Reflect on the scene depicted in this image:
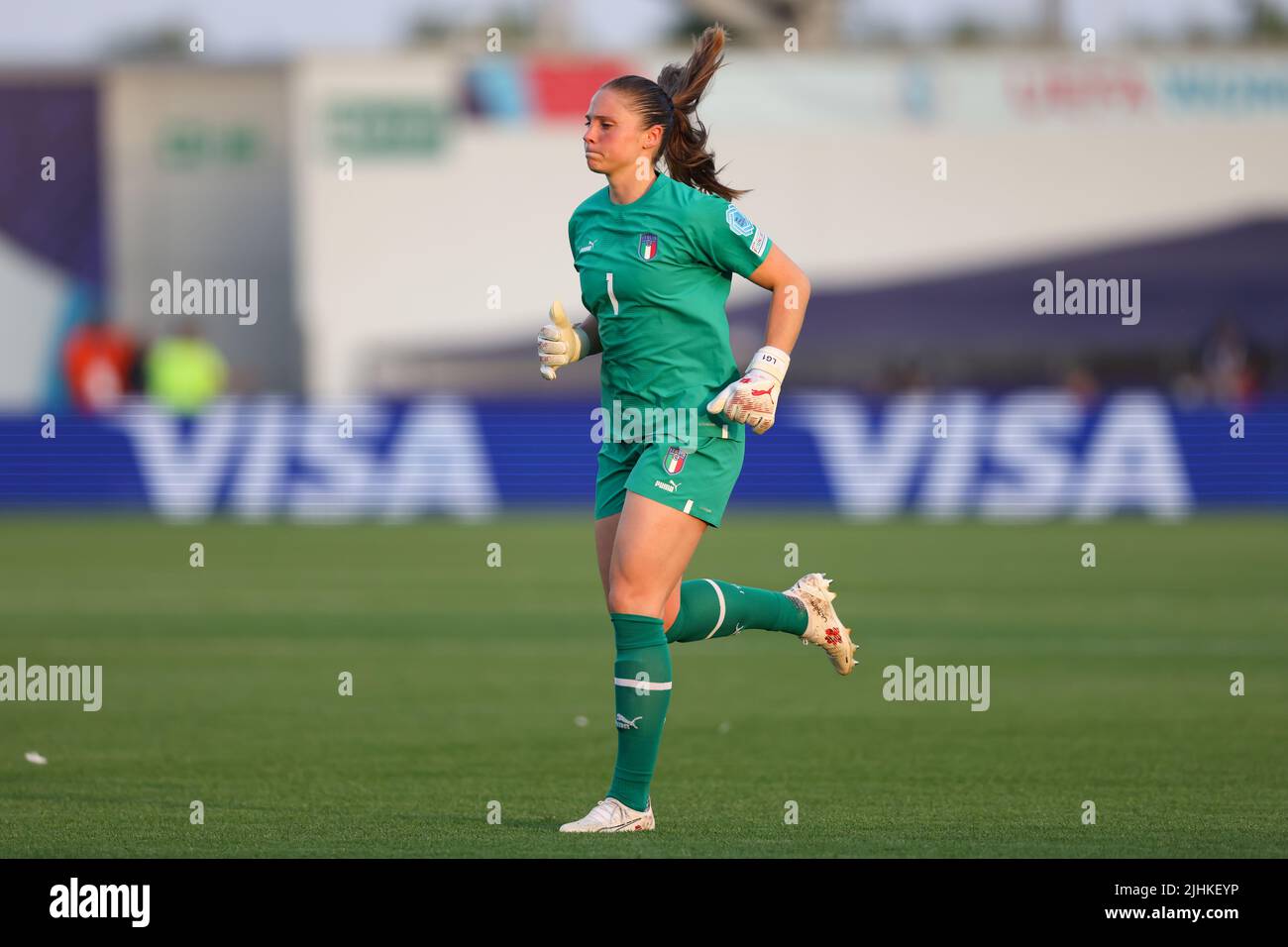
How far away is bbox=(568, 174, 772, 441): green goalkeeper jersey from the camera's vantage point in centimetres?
695

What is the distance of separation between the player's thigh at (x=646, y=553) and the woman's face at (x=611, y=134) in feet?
3.78

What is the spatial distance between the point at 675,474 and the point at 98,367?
25594 mm

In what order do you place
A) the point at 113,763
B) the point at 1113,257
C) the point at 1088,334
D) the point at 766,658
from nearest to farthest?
the point at 113,763, the point at 766,658, the point at 1113,257, the point at 1088,334

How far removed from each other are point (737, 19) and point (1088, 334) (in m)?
9.18

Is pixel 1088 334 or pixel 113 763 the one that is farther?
pixel 1088 334

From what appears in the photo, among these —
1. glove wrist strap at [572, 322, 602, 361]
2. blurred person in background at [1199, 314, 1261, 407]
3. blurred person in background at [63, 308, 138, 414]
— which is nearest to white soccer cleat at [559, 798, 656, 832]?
glove wrist strap at [572, 322, 602, 361]

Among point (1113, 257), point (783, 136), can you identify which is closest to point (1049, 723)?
point (783, 136)

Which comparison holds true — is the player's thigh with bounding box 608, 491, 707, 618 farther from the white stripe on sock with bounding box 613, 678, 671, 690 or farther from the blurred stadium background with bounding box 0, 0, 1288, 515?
the blurred stadium background with bounding box 0, 0, 1288, 515

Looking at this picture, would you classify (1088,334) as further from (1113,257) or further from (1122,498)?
(1122,498)

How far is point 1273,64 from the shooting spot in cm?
3200

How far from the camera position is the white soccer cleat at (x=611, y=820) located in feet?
22.2

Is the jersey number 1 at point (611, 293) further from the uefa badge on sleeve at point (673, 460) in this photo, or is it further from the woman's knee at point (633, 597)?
the woman's knee at point (633, 597)

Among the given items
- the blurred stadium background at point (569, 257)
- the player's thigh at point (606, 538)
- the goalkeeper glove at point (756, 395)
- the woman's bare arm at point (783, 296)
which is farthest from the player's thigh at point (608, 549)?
the blurred stadium background at point (569, 257)

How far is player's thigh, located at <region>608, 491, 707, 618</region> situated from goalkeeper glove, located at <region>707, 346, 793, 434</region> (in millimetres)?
390
